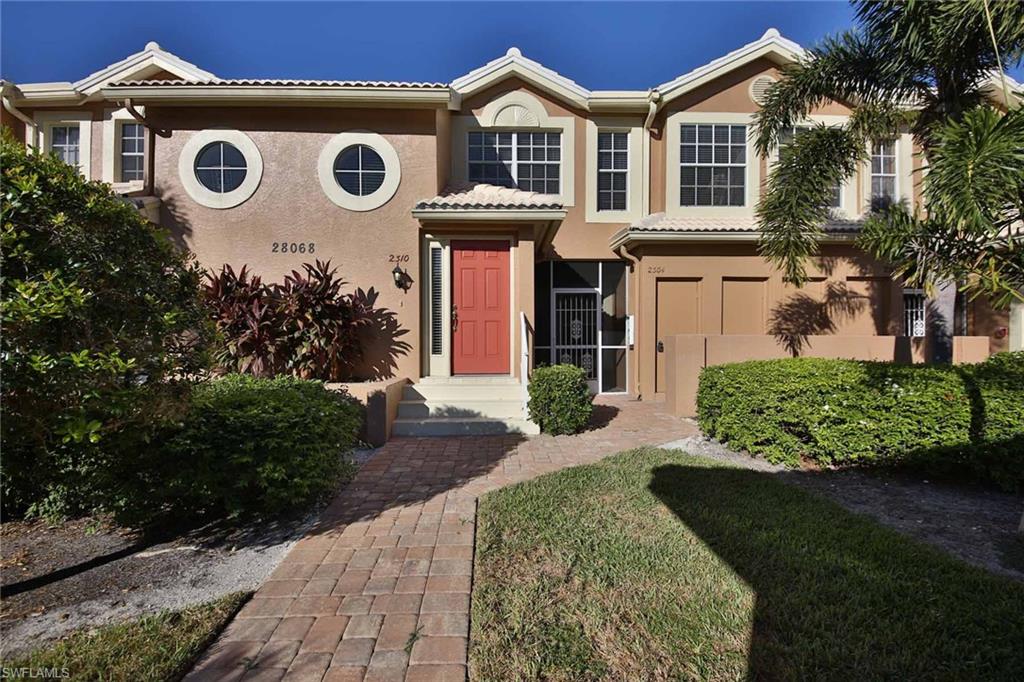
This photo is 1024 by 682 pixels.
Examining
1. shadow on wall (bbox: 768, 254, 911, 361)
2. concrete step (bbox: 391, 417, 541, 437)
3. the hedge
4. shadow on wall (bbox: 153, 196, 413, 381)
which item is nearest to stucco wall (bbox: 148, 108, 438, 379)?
shadow on wall (bbox: 153, 196, 413, 381)

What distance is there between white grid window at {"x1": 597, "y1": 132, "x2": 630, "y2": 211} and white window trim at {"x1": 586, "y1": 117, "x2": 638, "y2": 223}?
0.09 metres

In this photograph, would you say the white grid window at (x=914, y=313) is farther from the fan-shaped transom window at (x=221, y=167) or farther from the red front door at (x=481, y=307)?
the fan-shaped transom window at (x=221, y=167)

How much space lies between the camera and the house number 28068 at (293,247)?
8336mm

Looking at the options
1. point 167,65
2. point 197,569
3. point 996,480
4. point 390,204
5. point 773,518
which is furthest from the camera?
point 167,65

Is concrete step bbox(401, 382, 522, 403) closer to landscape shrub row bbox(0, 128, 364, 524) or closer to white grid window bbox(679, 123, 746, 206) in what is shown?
landscape shrub row bbox(0, 128, 364, 524)

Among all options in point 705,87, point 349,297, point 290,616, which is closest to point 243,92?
point 349,297

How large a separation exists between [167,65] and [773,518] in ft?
47.4

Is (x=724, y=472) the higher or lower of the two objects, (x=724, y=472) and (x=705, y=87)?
the lower

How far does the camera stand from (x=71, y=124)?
10.4m

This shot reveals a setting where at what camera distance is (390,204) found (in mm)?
8438

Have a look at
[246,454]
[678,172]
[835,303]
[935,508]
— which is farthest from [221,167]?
[835,303]

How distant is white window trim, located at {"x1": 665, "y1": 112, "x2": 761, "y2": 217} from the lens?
10203 mm

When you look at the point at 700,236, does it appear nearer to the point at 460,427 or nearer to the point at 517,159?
the point at 517,159

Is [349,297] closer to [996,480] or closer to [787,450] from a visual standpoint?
[787,450]
